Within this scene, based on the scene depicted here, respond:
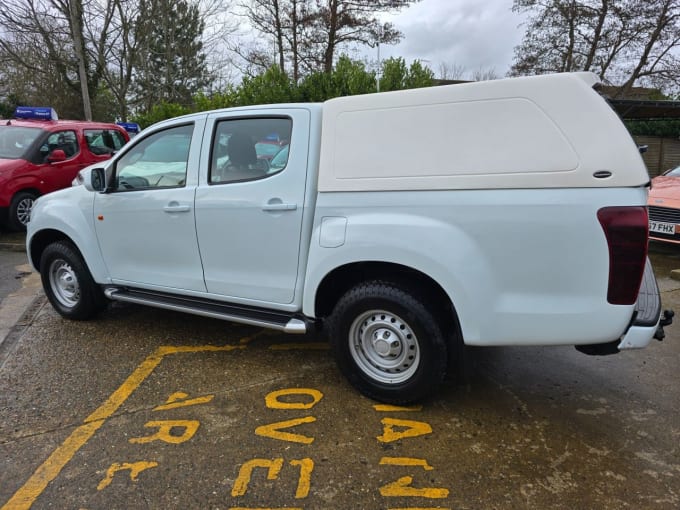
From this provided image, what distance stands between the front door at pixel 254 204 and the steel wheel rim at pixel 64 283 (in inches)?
65.1

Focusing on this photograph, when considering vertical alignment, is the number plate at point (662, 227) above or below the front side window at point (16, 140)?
below

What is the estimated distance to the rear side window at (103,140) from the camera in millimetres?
9180

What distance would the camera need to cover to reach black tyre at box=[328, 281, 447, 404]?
285 cm

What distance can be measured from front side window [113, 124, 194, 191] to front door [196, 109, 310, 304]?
0.90 ft

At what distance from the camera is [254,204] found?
10.8ft

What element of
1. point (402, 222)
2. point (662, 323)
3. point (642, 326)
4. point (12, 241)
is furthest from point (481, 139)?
point (12, 241)

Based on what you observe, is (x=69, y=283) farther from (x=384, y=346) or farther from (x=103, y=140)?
(x=103, y=140)

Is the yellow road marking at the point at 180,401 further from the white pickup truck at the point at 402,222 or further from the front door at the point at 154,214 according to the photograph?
the front door at the point at 154,214

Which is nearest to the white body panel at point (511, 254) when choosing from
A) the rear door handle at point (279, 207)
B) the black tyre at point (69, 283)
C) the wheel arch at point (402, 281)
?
the wheel arch at point (402, 281)

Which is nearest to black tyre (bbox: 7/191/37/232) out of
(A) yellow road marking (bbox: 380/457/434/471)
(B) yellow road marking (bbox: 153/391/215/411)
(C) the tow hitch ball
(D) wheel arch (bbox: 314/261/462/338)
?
(B) yellow road marking (bbox: 153/391/215/411)

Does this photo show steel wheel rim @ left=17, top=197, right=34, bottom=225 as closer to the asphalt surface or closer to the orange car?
the asphalt surface

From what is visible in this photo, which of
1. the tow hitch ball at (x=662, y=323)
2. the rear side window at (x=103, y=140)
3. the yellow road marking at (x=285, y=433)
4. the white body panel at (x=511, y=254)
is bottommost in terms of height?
the yellow road marking at (x=285, y=433)

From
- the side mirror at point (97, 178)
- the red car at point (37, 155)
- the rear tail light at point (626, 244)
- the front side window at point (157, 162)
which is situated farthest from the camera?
the red car at point (37, 155)

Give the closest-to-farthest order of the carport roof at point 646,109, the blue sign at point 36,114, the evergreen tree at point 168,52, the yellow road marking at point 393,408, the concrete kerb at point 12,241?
the yellow road marking at point 393,408
the concrete kerb at point 12,241
the blue sign at point 36,114
the carport roof at point 646,109
the evergreen tree at point 168,52
